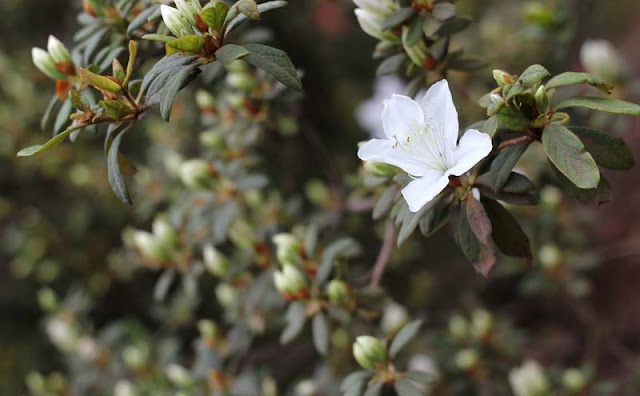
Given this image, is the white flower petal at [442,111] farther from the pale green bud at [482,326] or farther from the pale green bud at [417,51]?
the pale green bud at [482,326]

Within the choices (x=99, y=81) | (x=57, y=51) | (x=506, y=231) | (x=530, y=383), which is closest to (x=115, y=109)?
(x=99, y=81)

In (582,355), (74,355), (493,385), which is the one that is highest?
(74,355)

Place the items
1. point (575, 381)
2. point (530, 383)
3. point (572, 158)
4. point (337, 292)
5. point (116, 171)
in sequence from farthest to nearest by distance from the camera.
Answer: point (575, 381)
point (530, 383)
point (337, 292)
point (116, 171)
point (572, 158)

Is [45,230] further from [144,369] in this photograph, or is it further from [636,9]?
[636,9]

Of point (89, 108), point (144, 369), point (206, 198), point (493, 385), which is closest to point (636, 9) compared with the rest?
point (493, 385)

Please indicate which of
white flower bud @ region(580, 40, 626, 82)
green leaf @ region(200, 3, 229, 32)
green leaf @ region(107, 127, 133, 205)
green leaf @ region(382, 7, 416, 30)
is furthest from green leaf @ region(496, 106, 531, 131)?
white flower bud @ region(580, 40, 626, 82)

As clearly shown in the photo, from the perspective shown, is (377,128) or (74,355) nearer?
(74,355)

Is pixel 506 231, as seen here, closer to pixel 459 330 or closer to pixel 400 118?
pixel 400 118

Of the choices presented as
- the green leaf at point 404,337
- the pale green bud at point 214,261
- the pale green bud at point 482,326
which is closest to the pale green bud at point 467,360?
the pale green bud at point 482,326
